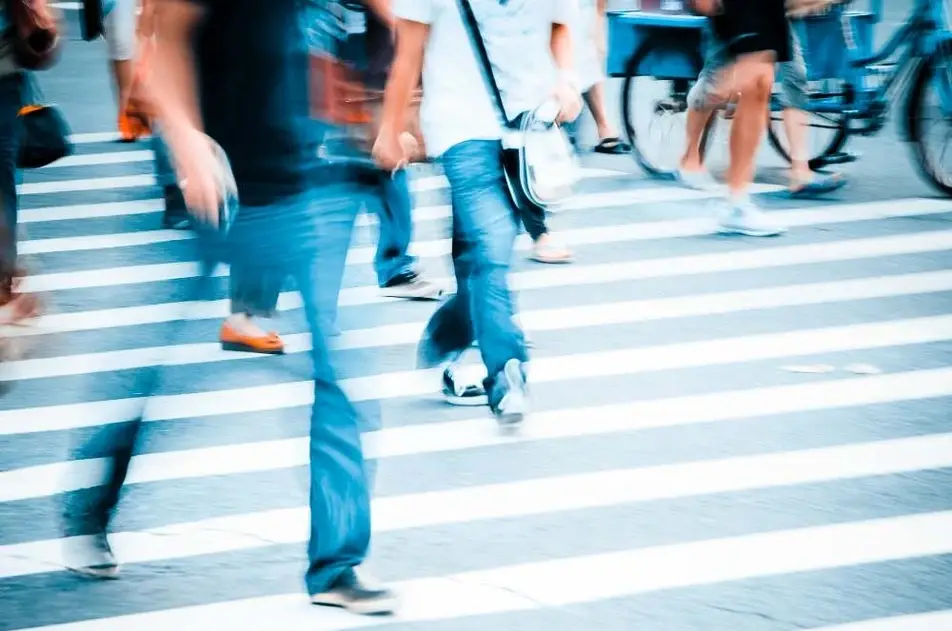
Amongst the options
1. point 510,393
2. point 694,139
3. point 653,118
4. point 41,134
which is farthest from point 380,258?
point 653,118

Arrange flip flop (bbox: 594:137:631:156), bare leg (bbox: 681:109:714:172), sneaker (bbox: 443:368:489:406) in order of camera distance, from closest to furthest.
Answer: sneaker (bbox: 443:368:489:406)
bare leg (bbox: 681:109:714:172)
flip flop (bbox: 594:137:631:156)

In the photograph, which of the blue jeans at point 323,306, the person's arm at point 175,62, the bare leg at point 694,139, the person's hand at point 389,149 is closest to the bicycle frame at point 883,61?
the bare leg at point 694,139

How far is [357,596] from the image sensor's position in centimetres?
394

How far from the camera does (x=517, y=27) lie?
504cm

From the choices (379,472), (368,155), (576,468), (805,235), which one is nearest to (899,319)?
(805,235)

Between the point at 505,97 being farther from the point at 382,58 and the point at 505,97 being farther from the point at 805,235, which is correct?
the point at 805,235

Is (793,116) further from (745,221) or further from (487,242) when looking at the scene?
(487,242)

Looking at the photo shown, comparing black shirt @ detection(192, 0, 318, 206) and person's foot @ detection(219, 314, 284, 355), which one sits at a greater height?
black shirt @ detection(192, 0, 318, 206)

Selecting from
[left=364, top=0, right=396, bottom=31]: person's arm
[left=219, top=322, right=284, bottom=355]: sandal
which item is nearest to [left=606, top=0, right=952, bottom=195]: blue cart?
[left=219, top=322, right=284, bottom=355]: sandal

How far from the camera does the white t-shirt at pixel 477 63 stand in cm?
503

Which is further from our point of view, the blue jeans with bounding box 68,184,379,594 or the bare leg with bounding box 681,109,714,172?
the bare leg with bounding box 681,109,714,172

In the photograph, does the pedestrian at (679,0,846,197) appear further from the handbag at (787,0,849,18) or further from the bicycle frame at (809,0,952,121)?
the bicycle frame at (809,0,952,121)

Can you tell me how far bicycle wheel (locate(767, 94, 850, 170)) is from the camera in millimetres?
9062

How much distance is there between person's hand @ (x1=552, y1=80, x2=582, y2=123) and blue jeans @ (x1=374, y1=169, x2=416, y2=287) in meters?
2.04
